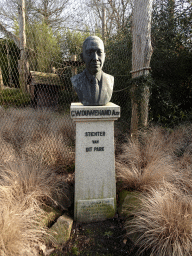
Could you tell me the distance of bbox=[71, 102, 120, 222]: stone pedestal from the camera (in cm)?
238

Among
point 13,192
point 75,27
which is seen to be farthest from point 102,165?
point 75,27

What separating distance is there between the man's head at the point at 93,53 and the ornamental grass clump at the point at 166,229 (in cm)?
189

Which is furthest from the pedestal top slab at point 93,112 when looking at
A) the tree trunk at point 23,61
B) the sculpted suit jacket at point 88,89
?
the tree trunk at point 23,61

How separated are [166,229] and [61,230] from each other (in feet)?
4.20

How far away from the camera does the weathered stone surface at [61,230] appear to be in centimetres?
218

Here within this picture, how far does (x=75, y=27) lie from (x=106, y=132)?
3.27m

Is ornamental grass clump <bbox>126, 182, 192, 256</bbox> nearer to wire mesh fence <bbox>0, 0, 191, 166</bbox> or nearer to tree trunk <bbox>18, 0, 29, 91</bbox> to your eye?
wire mesh fence <bbox>0, 0, 191, 166</bbox>

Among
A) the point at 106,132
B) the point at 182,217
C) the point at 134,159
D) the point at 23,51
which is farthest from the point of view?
the point at 23,51

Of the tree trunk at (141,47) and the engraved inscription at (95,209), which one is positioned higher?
the tree trunk at (141,47)

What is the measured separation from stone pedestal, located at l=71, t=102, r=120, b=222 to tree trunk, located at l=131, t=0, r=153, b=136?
2108 mm

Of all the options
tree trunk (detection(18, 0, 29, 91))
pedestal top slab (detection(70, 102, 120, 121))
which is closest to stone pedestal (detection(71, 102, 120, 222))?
pedestal top slab (detection(70, 102, 120, 121))

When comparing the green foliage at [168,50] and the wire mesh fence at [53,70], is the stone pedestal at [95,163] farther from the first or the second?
the green foliage at [168,50]

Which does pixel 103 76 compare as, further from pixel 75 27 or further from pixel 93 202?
pixel 75 27

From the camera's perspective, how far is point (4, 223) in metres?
1.80
